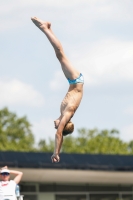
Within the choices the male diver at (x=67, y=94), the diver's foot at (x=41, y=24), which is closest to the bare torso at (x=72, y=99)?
the male diver at (x=67, y=94)

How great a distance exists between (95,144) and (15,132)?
9.34 m

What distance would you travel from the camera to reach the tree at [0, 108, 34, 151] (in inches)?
3718

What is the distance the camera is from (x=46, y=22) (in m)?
15.8

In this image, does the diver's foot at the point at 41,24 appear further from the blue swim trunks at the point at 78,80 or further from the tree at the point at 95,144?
the tree at the point at 95,144

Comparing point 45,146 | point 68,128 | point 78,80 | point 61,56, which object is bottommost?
point 68,128

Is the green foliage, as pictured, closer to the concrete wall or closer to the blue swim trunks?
the concrete wall

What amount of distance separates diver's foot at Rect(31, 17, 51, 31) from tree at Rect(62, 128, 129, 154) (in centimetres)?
8035

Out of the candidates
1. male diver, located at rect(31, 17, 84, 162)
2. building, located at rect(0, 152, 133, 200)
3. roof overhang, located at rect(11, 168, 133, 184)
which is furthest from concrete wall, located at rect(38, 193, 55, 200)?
male diver, located at rect(31, 17, 84, 162)

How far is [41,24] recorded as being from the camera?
15.8 metres

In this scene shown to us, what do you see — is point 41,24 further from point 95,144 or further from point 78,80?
point 95,144

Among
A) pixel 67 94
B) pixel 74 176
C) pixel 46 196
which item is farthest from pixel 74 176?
pixel 67 94

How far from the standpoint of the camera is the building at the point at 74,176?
37094mm

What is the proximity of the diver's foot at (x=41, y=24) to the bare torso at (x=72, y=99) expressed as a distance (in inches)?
47.3

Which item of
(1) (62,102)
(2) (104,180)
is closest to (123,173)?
(2) (104,180)
